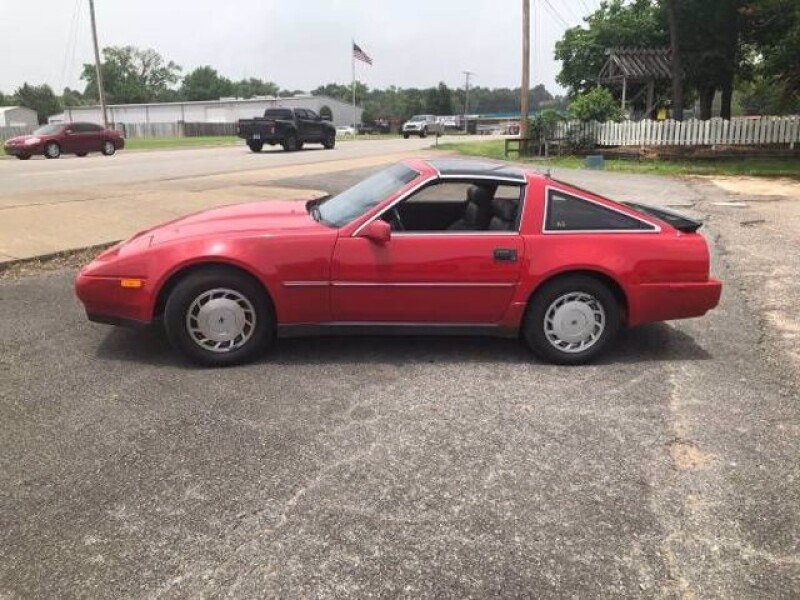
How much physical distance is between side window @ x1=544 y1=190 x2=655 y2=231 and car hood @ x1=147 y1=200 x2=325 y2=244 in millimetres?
1601

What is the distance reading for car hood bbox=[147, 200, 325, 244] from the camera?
16.2ft

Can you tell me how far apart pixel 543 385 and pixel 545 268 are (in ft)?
2.60

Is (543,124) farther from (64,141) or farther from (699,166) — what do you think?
(64,141)

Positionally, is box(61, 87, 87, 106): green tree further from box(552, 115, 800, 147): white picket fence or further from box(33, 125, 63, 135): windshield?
box(552, 115, 800, 147): white picket fence

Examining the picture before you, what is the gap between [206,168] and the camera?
67.1 ft

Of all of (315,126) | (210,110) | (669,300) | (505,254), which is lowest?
(669,300)

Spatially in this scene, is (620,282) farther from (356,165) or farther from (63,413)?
(356,165)

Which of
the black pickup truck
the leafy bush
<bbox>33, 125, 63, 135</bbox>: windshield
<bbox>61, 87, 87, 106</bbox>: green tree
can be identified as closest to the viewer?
the leafy bush

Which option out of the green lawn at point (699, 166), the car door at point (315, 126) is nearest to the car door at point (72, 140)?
the car door at point (315, 126)

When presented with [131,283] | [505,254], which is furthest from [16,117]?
[505,254]

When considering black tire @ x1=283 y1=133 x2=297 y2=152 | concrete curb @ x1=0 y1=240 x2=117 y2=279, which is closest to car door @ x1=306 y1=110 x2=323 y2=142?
black tire @ x1=283 y1=133 x2=297 y2=152

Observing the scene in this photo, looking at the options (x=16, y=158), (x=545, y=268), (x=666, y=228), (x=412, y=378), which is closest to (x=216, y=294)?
(x=412, y=378)

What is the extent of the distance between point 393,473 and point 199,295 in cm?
199

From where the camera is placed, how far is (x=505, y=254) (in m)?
4.86
